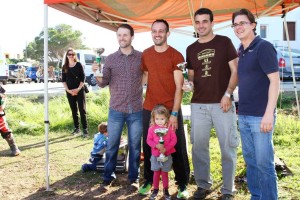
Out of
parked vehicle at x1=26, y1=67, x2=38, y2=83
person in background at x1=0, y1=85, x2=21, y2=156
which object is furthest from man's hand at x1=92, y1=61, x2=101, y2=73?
parked vehicle at x1=26, y1=67, x2=38, y2=83

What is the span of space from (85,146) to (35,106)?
14.4ft

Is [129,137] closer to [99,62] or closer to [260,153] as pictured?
[99,62]

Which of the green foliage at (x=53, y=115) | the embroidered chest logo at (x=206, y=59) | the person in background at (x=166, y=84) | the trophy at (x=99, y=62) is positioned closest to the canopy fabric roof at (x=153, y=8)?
the trophy at (x=99, y=62)

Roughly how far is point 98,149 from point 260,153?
99.5 inches

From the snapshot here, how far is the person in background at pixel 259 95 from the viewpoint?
9.76 feet

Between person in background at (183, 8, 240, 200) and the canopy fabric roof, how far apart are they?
1.43 m

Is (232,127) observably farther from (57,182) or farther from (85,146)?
(85,146)

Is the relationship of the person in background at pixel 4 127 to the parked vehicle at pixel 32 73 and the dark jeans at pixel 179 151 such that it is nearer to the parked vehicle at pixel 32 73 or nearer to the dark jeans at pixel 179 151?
the dark jeans at pixel 179 151

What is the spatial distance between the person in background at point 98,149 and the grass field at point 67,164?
0.10 meters

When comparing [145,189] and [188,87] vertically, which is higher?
[188,87]

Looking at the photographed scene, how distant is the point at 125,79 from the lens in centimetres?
402

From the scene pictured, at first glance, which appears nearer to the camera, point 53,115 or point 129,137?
point 129,137

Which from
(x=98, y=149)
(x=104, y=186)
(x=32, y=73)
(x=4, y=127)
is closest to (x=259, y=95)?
(x=104, y=186)

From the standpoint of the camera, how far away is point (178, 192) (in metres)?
4.00
